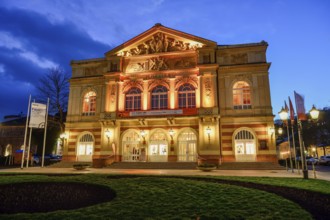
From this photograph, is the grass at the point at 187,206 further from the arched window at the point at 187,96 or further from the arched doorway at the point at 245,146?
the arched window at the point at 187,96

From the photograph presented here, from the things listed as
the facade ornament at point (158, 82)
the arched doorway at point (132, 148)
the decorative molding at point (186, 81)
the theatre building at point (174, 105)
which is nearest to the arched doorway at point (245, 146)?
the theatre building at point (174, 105)

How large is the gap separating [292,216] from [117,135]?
78.8 feet

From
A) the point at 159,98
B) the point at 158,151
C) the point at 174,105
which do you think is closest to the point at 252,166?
the point at 158,151

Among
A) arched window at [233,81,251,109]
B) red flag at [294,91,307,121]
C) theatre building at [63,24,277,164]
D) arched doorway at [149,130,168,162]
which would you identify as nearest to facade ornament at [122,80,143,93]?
theatre building at [63,24,277,164]

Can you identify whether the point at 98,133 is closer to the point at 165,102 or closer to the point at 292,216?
the point at 165,102

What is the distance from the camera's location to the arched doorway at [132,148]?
1127 inches

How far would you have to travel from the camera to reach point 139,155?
28531 millimetres

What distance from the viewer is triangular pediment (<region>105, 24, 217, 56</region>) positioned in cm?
2902

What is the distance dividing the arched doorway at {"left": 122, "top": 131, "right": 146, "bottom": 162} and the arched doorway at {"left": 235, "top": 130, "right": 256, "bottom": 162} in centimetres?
1065

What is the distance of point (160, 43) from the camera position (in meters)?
29.8

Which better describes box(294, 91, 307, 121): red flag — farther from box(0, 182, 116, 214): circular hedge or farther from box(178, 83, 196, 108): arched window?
box(178, 83, 196, 108): arched window

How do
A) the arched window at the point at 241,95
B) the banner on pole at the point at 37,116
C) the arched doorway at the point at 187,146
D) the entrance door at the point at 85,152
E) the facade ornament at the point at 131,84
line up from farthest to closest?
the entrance door at the point at 85,152, the facade ornament at the point at 131,84, the arched window at the point at 241,95, the arched doorway at the point at 187,146, the banner on pole at the point at 37,116

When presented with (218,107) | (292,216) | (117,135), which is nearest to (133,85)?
(117,135)

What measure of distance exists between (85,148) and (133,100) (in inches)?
340
